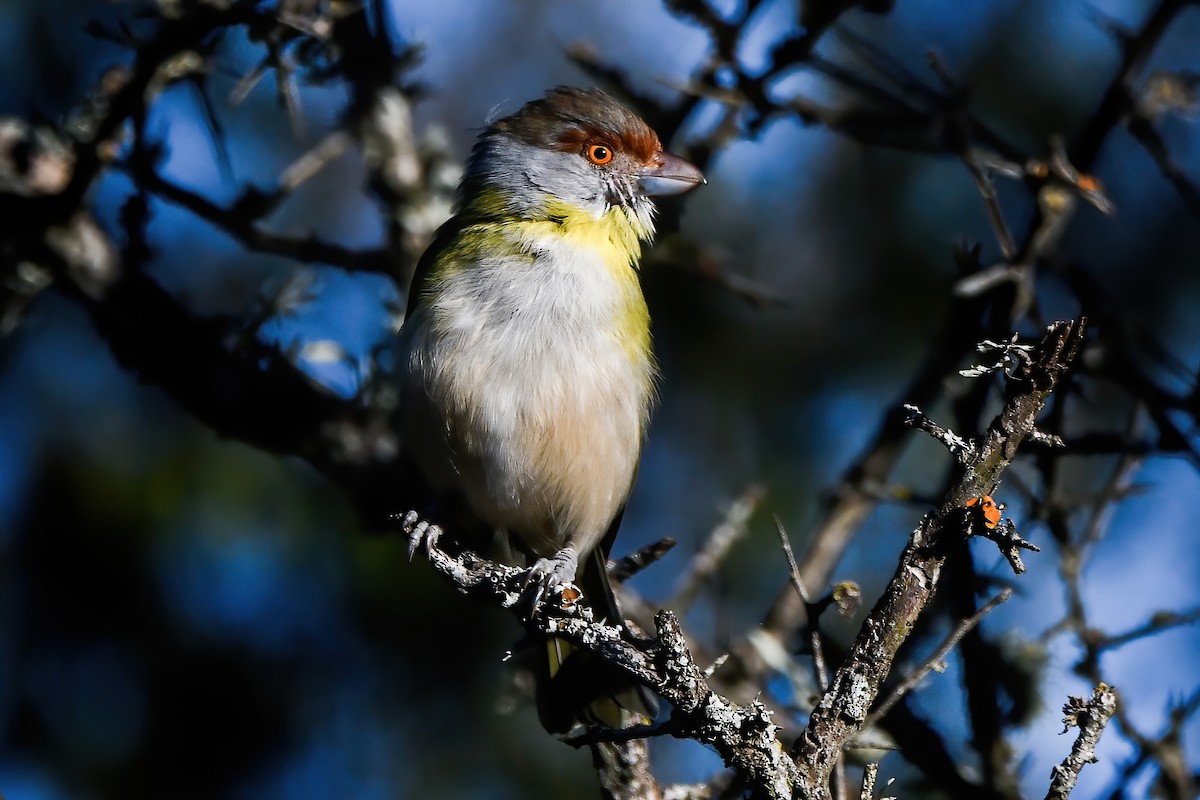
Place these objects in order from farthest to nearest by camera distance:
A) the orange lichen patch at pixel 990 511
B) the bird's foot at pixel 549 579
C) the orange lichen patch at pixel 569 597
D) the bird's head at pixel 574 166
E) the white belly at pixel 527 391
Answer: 1. the bird's head at pixel 574 166
2. the white belly at pixel 527 391
3. the bird's foot at pixel 549 579
4. the orange lichen patch at pixel 569 597
5. the orange lichen patch at pixel 990 511

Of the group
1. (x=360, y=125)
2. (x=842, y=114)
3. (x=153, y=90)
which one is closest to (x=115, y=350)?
(x=153, y=90)

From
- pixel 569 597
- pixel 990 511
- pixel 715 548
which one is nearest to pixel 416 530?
A: pixel 569 597

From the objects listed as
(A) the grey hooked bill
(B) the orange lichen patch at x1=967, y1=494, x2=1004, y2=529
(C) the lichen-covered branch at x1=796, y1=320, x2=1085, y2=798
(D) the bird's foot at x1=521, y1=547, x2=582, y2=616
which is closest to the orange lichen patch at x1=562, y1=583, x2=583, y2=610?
(D) the bird's foot at x1=521, y1=547, x2=582, y2=616

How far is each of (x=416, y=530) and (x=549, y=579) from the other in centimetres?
64

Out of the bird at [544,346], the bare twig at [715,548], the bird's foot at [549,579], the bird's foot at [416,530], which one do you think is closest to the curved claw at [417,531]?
the bird's foot at [416,530]

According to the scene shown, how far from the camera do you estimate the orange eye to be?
458 cm

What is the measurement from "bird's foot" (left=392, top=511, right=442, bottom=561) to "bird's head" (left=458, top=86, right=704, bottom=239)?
3.83 ft

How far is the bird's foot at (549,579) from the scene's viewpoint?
10.3 feet

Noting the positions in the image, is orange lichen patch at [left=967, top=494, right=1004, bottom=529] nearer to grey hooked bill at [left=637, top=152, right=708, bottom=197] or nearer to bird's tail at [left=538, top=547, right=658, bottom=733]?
bird's tail at [left=538, top=547, right=658, bottom=733]

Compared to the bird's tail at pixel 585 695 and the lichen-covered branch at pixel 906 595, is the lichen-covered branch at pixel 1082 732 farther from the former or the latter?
the bird's tail at pixel 585 695

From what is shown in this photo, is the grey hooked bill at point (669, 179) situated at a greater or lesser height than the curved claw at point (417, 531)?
greater

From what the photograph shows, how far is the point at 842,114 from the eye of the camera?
4203 mm

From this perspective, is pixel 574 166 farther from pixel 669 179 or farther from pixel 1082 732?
pixel 1082 732

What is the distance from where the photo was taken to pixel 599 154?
4.59 metres
